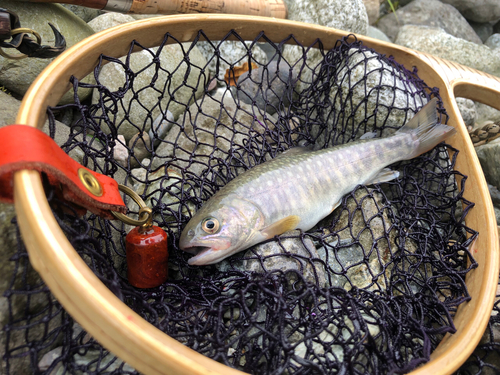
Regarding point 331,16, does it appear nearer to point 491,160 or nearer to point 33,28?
point 491,160

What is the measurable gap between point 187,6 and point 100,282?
3.00m

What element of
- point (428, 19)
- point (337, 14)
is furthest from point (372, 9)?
point (337, 14)

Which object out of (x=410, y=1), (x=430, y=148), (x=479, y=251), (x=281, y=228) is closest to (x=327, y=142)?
(x=430, y=148)

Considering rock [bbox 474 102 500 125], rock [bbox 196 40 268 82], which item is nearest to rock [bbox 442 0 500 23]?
rock [bbox 474 102 500 125]

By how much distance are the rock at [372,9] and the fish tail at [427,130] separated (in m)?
3.97

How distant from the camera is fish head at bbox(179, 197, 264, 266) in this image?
6.47 feet

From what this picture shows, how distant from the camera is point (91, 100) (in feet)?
11.6

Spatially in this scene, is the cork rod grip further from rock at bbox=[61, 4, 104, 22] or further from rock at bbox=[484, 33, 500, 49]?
rock at bbox=[484, 33, 500, 49]

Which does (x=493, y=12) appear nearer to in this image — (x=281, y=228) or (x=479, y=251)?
(x=479, y=251)

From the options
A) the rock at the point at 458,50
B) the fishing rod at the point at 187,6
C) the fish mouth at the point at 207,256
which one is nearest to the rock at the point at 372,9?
the rock at the point at 458,50

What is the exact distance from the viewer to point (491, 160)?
12.1 feet

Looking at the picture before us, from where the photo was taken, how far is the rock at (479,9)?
6.30 m

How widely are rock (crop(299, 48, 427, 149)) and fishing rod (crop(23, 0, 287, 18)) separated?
4.14ft

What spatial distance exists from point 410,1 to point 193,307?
22.9ft
